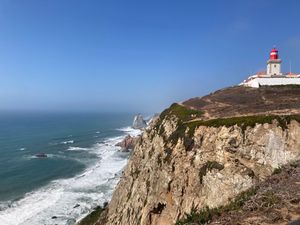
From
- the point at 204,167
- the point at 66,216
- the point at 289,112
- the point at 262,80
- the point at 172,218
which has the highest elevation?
the point at 262,80

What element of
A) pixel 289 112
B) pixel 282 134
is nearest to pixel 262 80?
pixel 289 112

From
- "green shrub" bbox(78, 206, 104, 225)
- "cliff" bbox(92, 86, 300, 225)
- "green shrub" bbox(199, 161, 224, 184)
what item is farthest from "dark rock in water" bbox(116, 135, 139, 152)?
"green shrub" bbox(199, 161, 224, 184)

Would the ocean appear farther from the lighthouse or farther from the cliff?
the lighthouse

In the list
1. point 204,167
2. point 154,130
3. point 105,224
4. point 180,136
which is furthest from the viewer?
point 154,130

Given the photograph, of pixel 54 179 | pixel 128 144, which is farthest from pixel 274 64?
pixel 128 144

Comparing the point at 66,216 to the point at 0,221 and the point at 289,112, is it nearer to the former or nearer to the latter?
the point at 0,221

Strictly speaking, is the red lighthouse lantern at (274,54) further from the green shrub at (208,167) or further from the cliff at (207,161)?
the green shrub at (208,167)

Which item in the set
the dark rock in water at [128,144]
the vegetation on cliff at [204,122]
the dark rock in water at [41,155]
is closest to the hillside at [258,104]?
the vegetation on cliff at [204,122]
